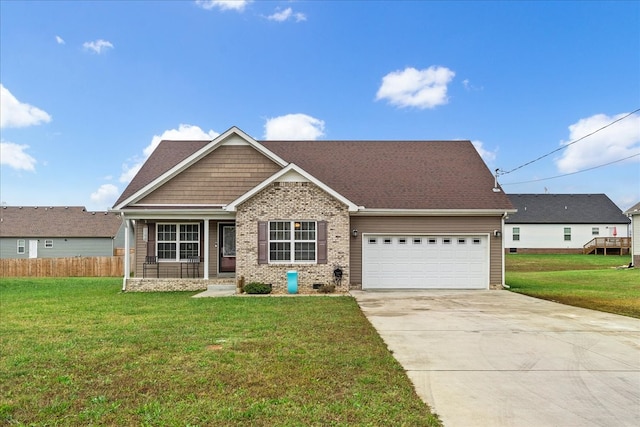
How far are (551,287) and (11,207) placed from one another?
43.7 meters

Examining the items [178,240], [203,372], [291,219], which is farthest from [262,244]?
[203,372]

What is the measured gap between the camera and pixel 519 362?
6512 mm

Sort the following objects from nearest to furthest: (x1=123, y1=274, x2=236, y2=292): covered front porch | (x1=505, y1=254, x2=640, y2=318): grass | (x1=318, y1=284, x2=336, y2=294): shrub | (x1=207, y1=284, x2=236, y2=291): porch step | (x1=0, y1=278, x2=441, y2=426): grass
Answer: (x1=0, y1=278, x2=441, y2=426): grass < (x1=505, y1=254, x2=640, y2=318): grass < (x1=318, y1=284, x2=336, y2=294): shrub < (x1=207, y1=284, x2=236, y2=291): porch step < (x1=123, y1=274, x2=236, y2=292): covered front porch

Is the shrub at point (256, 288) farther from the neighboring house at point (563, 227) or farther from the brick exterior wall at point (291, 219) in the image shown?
the neighboring house at point (563, 227)

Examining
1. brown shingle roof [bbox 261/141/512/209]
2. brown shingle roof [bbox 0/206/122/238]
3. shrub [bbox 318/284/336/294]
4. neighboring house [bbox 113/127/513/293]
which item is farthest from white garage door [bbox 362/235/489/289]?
brown shingle roof [bbox 0/206/122/238]

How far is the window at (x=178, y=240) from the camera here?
691 inches

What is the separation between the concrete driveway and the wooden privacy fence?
71.2 feet

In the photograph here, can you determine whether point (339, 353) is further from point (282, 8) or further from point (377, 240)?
point (282, 8)

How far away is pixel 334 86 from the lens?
2411 cm

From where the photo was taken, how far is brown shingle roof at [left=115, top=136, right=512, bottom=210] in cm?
1717

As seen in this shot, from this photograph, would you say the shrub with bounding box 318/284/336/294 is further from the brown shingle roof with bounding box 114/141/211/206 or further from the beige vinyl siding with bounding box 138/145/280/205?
the brown shingle roof with bounding box 114/141/211/206

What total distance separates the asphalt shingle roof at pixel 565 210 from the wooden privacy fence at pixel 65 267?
35.6 m

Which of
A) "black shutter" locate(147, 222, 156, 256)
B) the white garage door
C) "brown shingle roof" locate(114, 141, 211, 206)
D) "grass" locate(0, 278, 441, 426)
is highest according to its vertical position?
"brown shingle roof" locate(114, 141, 211, 206)

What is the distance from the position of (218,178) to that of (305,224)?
4256mm
